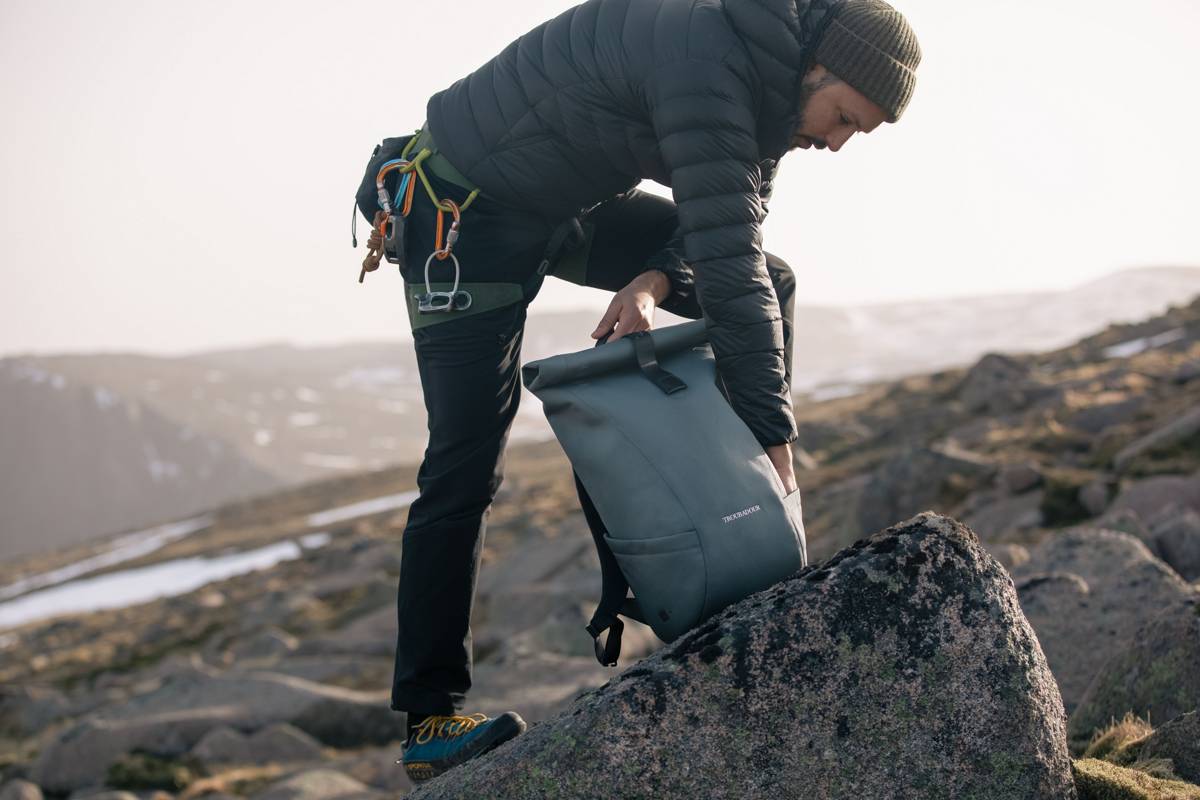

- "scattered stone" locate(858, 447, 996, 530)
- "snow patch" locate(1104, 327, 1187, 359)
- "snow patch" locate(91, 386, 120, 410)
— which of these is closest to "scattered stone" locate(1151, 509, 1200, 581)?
"scattered stone" locate(858, 447, 996, 530)

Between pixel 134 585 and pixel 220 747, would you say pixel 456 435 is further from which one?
pixel 134 585

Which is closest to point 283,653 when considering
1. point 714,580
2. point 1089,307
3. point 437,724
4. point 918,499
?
point 918,499

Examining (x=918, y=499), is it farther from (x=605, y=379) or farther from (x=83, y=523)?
(x=83, y=523)

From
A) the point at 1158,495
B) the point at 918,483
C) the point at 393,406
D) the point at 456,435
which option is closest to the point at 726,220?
the point at 456,435

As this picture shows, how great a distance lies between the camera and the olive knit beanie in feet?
11.0

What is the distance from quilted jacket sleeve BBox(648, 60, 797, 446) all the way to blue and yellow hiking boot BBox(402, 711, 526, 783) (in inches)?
51.3

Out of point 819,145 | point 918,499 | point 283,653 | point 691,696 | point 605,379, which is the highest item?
point 819,145

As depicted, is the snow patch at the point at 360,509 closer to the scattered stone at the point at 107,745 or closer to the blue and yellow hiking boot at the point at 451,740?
the scattered stone at the point at 107,745

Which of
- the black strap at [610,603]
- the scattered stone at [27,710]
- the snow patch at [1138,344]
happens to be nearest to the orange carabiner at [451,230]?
the black strap at [610,603]

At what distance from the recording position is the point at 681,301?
4051mm

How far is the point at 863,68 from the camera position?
11.1 feet

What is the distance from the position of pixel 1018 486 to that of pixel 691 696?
9.03m

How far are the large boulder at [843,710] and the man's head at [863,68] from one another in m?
1.46

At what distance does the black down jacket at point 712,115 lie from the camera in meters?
3.36
